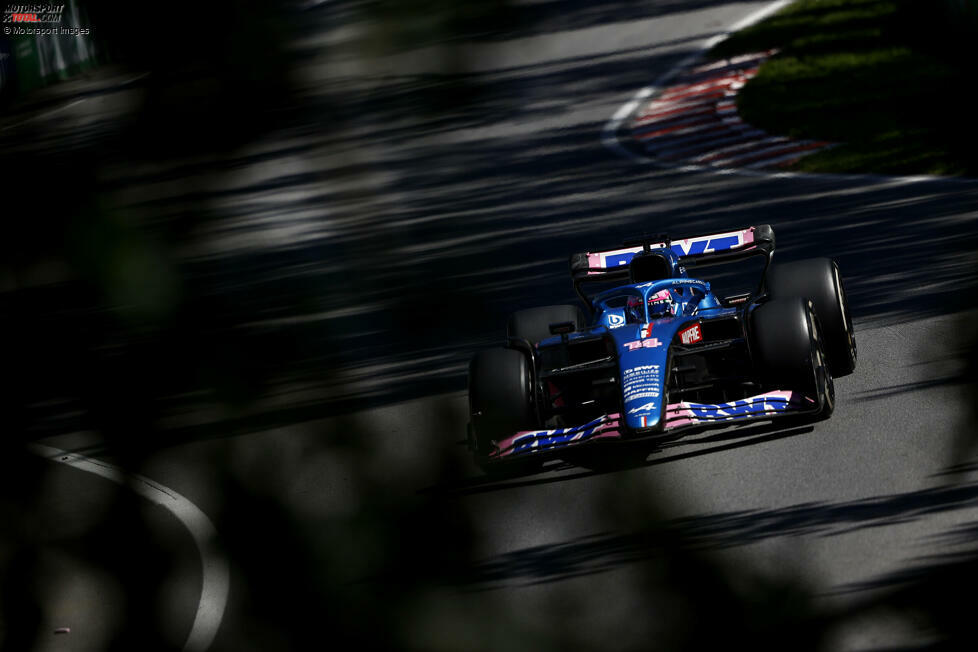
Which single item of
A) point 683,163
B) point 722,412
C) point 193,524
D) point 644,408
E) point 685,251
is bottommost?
point 683,163

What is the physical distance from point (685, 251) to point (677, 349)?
55.2 inches

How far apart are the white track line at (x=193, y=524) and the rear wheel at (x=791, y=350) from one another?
6.57m

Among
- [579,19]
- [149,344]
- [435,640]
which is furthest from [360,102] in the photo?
[579,19]

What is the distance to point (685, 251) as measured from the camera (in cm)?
981

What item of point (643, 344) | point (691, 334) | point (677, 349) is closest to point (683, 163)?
point (691, 334)

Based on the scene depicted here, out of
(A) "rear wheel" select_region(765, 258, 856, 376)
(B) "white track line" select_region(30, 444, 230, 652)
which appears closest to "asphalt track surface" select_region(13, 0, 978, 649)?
(B) "white track line" select_region(30, 444, 230, 652)

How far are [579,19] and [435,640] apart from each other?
876 mm

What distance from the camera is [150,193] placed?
46.9 inches

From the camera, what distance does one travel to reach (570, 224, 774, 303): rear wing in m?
9.73

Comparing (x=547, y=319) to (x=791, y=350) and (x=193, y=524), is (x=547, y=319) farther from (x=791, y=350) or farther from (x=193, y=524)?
(x=193, y=524)

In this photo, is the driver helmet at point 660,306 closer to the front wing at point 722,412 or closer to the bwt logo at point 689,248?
the bwt logo at point 689,248

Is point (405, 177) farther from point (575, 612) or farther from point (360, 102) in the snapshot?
point (575, 612)

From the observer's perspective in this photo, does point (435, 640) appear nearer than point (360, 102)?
No

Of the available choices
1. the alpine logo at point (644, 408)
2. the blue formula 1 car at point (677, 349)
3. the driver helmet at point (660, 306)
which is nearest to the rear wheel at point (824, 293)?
the blue formula 1 car at point (677, 349)
